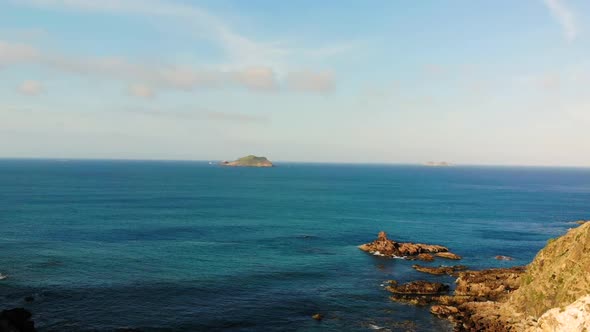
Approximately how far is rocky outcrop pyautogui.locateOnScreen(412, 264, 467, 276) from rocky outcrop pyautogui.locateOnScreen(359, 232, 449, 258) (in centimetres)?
1227

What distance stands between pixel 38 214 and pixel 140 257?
80.8 meters

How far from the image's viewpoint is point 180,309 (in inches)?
2704

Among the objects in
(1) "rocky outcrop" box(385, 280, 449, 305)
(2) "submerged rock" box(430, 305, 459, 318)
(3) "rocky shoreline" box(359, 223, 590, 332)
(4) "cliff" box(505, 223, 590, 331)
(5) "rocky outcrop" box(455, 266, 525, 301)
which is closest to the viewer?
(4) "cliff" box(505, 223, 590, 331)

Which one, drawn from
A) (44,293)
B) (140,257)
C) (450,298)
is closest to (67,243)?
(140,257)

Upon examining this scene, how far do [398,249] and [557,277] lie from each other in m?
53.2

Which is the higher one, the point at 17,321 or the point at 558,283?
the point at 558,283

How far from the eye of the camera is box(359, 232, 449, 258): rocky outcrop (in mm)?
110750

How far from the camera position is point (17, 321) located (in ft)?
189

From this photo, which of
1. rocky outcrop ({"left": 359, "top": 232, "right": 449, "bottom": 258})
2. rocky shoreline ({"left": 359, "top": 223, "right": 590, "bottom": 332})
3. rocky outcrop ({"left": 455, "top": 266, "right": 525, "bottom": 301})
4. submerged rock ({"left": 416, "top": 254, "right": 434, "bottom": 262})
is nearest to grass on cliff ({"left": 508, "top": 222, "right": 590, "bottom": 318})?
rocky shoreline ({"left": 359, "top": 223, "right": 590, "bottom": 332})

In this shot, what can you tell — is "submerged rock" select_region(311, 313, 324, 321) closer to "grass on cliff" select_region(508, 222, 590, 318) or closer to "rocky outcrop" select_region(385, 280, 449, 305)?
"rocky outcrop" select_region(385, 280, 449, 305)

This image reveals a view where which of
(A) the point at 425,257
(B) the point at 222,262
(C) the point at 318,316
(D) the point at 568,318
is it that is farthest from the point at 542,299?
(B) the point at 222,262

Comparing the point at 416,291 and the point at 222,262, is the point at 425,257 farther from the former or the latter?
the point at 222,262

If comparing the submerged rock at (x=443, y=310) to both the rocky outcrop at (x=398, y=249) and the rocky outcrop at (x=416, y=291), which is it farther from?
the rocky outcrop at (x=398, y=249)

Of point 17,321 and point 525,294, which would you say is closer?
point 17,321
